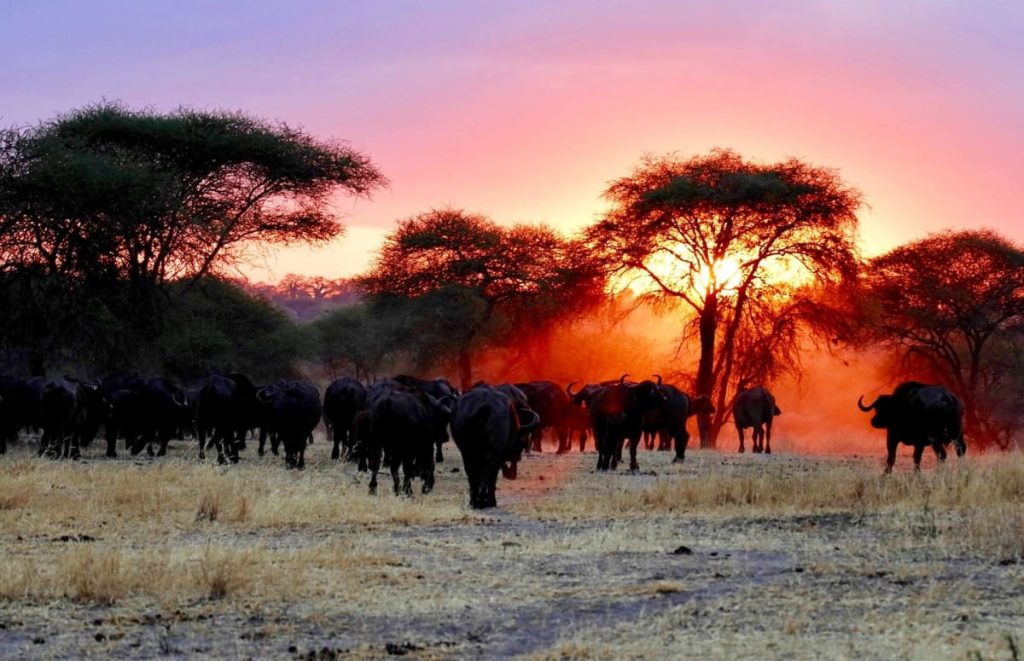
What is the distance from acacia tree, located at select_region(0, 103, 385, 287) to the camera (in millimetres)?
32844

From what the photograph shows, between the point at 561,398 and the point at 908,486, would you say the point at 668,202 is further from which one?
the point at 908,486

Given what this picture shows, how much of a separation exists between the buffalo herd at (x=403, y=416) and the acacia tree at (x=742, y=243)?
971cm

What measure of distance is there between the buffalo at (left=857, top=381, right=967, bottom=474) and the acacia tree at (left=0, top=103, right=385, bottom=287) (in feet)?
62.8

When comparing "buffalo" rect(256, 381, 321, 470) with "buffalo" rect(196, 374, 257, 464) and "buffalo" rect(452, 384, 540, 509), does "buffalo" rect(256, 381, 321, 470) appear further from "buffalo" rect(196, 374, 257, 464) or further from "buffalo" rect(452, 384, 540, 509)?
"buffalo" rect(452, 384, 540, 509)

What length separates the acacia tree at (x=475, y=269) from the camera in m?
48.9

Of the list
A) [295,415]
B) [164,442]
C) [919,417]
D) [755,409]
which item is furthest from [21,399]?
[755,409]

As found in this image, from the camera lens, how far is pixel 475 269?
49406mm

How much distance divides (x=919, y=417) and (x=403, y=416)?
8791mm

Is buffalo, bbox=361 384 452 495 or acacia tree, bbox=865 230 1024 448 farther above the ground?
acacia tree, bbox=865 230 1024 448

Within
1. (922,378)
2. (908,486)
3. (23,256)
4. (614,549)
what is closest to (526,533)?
(614,549)

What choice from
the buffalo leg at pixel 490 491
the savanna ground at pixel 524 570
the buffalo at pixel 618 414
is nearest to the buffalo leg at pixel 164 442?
the buffalo at pixel 618 414

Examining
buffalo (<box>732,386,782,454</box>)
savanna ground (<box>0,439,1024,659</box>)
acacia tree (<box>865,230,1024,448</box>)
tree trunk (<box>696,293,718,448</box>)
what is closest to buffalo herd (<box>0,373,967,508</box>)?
savanna ground (<box>0,439,1024,659</box>)

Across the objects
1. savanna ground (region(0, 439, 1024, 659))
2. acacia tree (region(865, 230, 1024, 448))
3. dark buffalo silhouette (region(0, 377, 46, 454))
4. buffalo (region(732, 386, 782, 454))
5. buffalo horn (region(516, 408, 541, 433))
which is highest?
acacia tree (region(865, 230, 1024, 448))

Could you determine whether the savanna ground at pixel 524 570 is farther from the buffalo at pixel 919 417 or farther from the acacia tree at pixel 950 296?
the acacia tree at pixel 950 296
